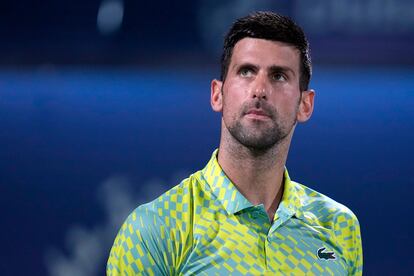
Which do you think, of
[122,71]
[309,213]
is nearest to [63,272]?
[122,71]

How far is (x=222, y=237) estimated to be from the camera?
7.02ft

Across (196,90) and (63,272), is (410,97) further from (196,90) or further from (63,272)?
(63,272)

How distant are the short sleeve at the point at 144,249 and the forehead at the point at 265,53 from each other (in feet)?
1.84

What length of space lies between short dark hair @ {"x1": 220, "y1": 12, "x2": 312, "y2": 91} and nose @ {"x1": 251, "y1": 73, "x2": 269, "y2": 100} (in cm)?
15

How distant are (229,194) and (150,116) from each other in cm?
138

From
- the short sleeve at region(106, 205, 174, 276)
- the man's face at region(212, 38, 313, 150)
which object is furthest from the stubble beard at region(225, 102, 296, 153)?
the short sleeve at region(106, 205, 174, 276)

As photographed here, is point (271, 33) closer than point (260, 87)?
No

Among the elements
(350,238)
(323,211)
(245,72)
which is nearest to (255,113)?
(245,72)

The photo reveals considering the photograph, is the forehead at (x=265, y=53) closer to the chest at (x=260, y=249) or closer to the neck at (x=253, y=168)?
the neck at (x=253, y=168)

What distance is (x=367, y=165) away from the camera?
351 cm

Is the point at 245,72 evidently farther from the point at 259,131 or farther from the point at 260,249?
the point at 260,249

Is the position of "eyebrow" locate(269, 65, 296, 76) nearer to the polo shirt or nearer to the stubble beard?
the stubble beard

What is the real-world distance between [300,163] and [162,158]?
0.66 meters

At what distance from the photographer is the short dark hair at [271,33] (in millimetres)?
2291
